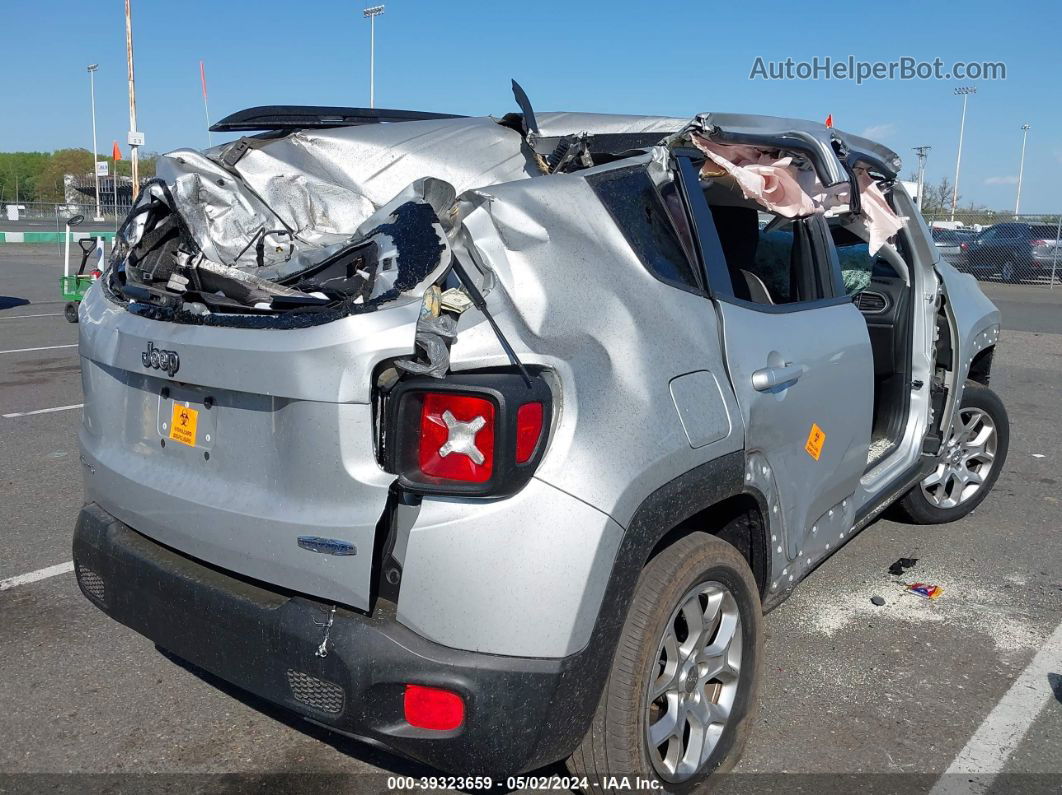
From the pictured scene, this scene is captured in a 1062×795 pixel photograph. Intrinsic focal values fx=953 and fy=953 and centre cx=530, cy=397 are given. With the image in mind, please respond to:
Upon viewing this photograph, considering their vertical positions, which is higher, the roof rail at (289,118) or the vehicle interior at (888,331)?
the roof rail at (289,118)

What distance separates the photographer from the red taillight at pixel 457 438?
220 cm

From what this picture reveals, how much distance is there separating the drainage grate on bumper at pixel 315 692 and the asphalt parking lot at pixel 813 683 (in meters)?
0.69

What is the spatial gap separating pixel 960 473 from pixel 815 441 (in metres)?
2.43

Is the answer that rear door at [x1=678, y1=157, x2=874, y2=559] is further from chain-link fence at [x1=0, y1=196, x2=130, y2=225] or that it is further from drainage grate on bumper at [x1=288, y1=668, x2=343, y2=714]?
chain-link fence at [x1=0, y1=196, x2=130, y2=225]

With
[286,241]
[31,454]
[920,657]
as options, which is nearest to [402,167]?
[286,241]

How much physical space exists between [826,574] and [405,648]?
115 inches

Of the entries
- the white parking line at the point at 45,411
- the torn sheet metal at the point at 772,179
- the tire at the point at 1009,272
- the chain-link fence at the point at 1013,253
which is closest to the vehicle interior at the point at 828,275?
the torn sheet metal at the point at 772,179

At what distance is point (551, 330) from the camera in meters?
2.33

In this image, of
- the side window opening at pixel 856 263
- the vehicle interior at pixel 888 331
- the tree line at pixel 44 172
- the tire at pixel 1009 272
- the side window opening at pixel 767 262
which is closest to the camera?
the side window opening at pixel 767 262

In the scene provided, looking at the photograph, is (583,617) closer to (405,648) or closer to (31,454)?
(405,648)

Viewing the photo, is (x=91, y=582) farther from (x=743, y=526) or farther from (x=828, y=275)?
(x=828, y=275)

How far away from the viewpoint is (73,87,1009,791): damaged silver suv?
7.27 feet

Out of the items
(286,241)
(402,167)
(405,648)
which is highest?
(402,167)

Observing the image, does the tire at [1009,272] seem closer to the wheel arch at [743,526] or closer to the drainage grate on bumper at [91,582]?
the wheel arch at [743,526]
